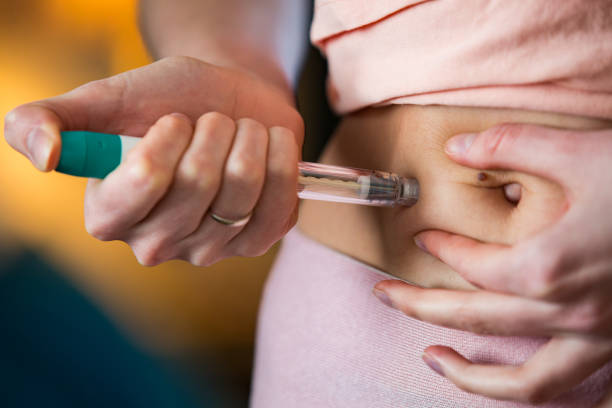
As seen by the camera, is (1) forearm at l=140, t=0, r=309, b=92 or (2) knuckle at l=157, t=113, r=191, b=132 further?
(1) forearm at l=140, t=0, r=309, b=92

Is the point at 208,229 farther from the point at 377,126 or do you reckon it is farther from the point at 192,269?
the point at 192,269

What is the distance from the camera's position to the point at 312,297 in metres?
0.59

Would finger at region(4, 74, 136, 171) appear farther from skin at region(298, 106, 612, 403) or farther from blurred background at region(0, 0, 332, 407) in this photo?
blurred background at region(0, 0, 332, 407)

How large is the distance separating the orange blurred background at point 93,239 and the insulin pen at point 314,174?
605 millimetres

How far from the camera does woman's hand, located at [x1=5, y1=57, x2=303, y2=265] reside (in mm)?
332

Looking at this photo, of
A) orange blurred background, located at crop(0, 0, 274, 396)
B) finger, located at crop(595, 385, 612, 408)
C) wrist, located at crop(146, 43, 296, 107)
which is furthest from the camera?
orange blurred background, located at crop(0, 0, 274, 396)

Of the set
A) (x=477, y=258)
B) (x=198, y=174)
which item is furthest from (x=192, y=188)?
(x=477, y=258)

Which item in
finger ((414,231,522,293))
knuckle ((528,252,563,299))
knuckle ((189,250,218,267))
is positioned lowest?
knuckle ((189,250,218,267))

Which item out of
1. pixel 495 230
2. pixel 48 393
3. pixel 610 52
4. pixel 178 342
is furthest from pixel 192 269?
pixel 610 52

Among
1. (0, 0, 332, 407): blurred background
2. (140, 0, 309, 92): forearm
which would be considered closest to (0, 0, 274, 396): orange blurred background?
(0, 0, 332, 407): blurred background

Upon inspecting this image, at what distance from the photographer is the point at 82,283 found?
93cm

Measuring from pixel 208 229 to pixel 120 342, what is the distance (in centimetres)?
70

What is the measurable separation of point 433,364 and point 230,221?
0.23m

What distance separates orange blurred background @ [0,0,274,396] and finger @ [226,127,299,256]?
592mm
